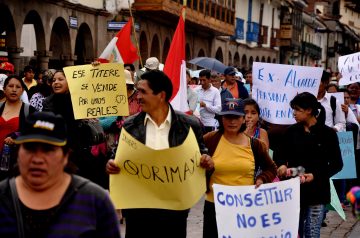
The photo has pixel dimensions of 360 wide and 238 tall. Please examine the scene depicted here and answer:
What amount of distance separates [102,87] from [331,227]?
3.16 meters

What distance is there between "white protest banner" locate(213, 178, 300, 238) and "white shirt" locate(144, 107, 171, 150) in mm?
558

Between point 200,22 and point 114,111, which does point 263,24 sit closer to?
point 200,22

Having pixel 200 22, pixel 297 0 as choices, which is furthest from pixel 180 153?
pixel 297 0

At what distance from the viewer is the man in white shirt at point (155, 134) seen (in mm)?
5695

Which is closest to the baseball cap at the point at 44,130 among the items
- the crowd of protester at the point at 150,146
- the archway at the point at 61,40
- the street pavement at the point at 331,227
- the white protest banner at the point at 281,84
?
the crowd of protester at the point at 150,146

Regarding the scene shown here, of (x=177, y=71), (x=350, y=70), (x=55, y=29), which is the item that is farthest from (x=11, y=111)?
(x=55, y=29)

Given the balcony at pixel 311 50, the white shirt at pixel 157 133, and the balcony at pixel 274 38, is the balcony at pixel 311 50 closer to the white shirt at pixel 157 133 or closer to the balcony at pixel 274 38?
the balcony at pixel 274 38

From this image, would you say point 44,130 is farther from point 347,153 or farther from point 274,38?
point 274,38

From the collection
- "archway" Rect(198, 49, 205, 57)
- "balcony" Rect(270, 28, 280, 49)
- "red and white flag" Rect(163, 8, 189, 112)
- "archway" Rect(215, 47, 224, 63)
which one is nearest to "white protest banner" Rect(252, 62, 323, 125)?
"red and white flag" Rect(163, 8, 189, 112)

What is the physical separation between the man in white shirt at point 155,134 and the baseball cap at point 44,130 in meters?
2.14

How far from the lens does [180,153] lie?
5621 mm

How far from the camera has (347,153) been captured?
36.7ft

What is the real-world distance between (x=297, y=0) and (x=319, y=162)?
192 feet

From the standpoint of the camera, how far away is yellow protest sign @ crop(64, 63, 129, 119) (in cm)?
888
